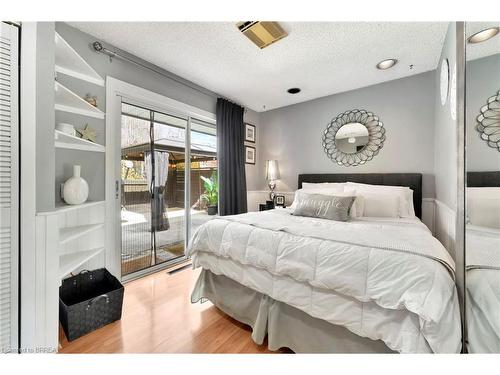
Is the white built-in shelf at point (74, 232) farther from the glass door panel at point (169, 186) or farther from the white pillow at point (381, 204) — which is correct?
the white pillow at point (381, 204)

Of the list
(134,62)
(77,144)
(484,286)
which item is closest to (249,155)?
(134,62)

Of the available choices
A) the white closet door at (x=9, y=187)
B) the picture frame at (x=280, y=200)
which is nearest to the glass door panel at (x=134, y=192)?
the white closet door at (x=9, y=187)

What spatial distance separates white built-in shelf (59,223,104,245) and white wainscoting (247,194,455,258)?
7.99 feet

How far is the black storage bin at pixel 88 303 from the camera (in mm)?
1442

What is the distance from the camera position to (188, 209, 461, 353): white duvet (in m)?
0.86

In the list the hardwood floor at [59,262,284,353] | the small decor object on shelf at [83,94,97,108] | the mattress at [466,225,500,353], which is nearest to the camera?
the mattress at [466,225,500,353]

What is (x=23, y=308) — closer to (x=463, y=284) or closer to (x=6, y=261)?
(x=6, y=261)

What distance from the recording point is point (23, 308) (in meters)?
1.11

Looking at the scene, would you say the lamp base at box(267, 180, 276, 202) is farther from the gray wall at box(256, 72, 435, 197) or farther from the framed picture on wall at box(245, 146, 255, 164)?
the framed picture on wall at box(245, 146, 255, 164)

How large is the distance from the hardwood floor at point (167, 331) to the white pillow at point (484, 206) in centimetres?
138

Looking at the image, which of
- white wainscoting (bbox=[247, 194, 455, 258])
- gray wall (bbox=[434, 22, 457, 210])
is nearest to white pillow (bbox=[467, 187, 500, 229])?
gray wall (bbox=[434, 22, 457, 210])

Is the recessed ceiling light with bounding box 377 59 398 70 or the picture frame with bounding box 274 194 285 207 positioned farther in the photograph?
the picture frame with bounding box 274 194 285 207

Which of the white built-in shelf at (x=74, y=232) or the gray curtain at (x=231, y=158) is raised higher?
the gray curtain at (x=231, y=158)
